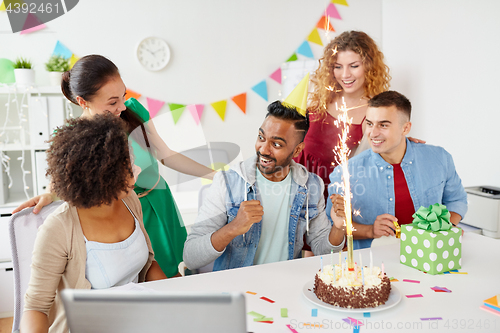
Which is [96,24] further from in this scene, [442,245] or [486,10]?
[442,245]

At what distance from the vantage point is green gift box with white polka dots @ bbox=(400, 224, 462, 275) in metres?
1.08

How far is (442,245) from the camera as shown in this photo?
3.56ft

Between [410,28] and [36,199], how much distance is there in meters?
2.85

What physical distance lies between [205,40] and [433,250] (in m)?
2.48

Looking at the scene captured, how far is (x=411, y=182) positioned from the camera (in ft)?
5.25

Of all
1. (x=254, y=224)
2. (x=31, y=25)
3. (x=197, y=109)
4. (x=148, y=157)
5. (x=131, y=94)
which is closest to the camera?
(x=254, y=224)

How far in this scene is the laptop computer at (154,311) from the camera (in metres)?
0.56

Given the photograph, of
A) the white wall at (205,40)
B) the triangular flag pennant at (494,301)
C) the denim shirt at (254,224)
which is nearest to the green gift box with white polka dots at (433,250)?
the triangular flag pennant at (494,301)

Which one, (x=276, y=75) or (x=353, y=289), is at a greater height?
(x=276, y=75)

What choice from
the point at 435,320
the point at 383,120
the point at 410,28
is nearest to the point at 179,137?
the point at 383,120

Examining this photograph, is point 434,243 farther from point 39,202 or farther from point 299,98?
point 39,202

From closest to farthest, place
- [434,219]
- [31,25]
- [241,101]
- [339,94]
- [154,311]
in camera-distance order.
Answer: [154,311] < [434,219] < [339,94] < [31,25] < [241,101]

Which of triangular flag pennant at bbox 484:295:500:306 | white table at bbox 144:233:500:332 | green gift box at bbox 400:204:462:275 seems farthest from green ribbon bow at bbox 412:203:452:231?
triangular flag pennant at bbox 484:295:500:306

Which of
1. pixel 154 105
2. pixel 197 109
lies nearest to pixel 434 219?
pixel 197 109
